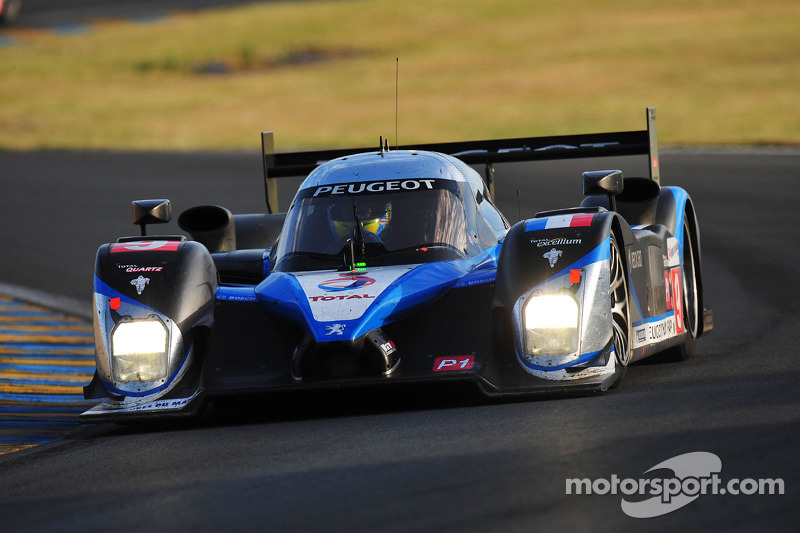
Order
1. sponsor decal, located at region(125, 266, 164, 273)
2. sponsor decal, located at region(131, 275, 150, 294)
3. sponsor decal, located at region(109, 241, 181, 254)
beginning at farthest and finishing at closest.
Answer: sponsor decal, located at region(109, 241, 181, 254) → sponsor decal, located at region(125, 266, 164, 273) → sponsor decal, located at region(131, 275, 150, 294)

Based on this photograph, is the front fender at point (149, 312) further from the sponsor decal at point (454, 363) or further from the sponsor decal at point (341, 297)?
the sponsor decal at point (454, 363)

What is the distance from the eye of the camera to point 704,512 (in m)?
4.16

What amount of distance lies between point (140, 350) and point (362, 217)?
1654 mm

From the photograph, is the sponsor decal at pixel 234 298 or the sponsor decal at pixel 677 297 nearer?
the sponsor decal at pixel 234 298

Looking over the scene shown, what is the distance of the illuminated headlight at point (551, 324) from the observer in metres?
6.53

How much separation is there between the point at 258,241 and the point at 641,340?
340cm

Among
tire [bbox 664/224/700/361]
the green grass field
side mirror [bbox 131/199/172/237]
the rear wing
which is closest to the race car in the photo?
tire [bbox 664/224/700/361]

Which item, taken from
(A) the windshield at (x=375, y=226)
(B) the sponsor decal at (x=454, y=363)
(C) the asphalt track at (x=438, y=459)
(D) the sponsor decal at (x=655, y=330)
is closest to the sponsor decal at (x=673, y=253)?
(D) the sponsor decal at (x=655, y=330)

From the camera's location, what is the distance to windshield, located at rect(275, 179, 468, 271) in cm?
756

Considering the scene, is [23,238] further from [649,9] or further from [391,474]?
[649,9]

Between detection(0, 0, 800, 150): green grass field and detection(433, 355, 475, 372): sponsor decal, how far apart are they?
18671 mm

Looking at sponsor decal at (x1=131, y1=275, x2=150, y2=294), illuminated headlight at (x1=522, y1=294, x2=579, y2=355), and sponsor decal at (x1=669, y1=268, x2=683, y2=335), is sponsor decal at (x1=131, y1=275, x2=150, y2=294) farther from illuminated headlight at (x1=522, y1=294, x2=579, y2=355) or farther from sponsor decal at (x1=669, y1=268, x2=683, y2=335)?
sponsor decal at (x1=669, y1=268, x2=683, y2=335)

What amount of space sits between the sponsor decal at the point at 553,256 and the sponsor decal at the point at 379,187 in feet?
4.72

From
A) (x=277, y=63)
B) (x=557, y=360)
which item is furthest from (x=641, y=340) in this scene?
(x=277, y=63)
